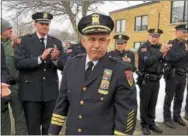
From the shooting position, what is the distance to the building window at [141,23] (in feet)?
68.0

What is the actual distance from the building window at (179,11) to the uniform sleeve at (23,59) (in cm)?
1248

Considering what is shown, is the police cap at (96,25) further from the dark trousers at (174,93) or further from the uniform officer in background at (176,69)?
the dark trousers at (174,93)

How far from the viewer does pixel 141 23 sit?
70.5 ft

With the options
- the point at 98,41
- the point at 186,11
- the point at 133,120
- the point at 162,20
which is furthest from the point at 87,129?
the point at 162,20

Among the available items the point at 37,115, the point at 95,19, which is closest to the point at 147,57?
the point at 37,115

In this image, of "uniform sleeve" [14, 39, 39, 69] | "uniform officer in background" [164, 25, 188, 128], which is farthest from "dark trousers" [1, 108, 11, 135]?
"uniform officer in background" [164, 25, 188, 128]

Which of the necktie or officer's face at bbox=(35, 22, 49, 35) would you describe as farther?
officer's face at bbox=(35, 22, 49, 35)

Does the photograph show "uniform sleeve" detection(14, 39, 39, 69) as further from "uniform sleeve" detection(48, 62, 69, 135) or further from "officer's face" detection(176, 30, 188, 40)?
"officer's face" detection(176, 30, 188, 40)

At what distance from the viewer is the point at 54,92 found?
4.11 metres

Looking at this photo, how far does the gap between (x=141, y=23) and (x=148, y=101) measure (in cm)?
1656

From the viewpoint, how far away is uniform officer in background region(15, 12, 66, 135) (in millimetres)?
3932

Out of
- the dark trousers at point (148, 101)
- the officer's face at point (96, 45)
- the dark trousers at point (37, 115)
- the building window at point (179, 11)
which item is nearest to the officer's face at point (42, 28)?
the dark trousers at point (37, 115)

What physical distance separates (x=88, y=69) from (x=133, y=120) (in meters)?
0.56

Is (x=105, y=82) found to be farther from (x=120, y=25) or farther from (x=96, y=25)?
(x=120, y=25)
